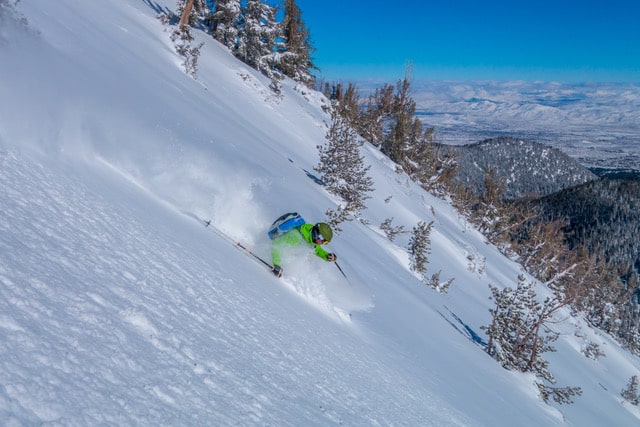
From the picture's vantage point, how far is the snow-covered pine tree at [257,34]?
24.6 meters

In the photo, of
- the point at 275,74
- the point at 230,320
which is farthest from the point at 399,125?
the point at 230,320

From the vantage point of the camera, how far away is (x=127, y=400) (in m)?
1.84

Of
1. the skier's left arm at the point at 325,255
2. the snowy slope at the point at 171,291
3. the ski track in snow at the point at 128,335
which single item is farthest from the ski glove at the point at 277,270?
the ski track in snow at the point at 128,335

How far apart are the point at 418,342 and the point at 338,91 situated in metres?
45.9

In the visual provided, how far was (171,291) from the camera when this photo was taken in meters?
3.14

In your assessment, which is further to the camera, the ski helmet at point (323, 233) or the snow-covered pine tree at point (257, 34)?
the snow-covered pine tree at point (257, 34)

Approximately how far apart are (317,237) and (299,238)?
270 mm

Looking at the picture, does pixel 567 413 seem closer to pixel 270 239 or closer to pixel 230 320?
pixel 270 239

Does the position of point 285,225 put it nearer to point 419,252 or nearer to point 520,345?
point 520,345

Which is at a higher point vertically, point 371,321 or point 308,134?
point 308,134

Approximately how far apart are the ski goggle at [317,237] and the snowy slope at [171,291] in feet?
1.83

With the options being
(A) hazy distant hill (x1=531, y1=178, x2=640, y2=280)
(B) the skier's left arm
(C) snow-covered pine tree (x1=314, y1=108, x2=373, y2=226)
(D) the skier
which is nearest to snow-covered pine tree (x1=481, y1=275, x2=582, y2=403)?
(B) the skier's left arm

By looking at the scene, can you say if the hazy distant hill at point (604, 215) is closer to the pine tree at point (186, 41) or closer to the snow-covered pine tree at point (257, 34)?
the snow-covered pine tree at point (257, 34)

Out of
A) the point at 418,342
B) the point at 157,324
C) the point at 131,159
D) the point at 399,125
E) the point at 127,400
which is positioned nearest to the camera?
the point at 127,400
